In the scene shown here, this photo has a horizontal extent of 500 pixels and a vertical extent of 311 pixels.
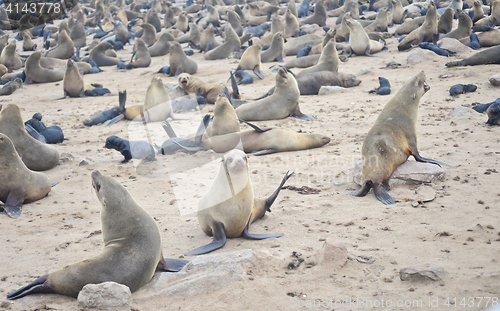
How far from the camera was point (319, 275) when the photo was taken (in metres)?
2.95

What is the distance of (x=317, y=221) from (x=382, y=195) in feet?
2.55

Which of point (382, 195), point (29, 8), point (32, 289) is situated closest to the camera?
point (32, 289)

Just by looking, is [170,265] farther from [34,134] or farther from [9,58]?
[9,58]

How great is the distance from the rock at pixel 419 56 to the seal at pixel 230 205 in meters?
7.72

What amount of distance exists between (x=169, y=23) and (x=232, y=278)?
779 inches

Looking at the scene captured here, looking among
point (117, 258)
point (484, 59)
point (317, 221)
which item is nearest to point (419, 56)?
point (484, 59)

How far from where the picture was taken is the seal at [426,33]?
11.5 m

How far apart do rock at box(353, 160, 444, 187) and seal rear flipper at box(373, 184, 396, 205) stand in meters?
0.25

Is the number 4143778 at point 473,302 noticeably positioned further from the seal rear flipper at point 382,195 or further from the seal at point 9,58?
the seal at point 9,58

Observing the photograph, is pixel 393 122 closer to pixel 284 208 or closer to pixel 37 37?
pixel 284 208

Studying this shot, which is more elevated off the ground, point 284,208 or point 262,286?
point 262,286

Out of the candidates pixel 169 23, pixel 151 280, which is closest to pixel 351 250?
pixel 151 280

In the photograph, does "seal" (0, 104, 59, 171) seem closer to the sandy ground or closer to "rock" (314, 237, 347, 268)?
the sandy ground

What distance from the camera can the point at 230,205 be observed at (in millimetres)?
3742
